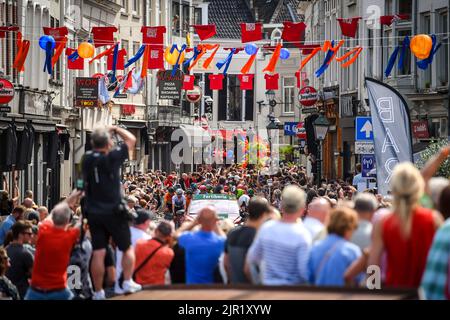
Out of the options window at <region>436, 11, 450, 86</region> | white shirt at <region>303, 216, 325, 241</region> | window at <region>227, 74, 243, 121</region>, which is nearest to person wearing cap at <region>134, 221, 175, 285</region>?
white shirt at <region>303, 216, 325, 241</region>

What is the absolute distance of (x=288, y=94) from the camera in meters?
96.2

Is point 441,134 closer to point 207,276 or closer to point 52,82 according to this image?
point 52,82

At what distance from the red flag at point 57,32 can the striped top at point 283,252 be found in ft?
84.9

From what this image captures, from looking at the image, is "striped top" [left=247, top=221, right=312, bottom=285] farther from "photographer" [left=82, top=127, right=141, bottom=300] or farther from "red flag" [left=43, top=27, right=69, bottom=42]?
"red flag" [left=43, top=27, right=69, bottom=42]

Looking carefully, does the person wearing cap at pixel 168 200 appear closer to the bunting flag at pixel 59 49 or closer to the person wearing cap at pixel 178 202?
the person wearing cap at pixel 178 202

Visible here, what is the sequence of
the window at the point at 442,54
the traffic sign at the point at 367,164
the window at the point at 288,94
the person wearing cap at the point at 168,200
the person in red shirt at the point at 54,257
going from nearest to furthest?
the person in red shirt at the point at 54,257 → the traffic sign at the point at 367,164 → the person wearing cap at the point at 168,200 → the window at the point at 442,54 → the window at the point at 288,94

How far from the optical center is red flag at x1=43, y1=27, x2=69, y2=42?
37.4 meters

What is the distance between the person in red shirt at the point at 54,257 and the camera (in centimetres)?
1425

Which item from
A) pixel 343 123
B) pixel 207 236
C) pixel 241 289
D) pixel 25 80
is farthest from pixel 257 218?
pixel 343 123

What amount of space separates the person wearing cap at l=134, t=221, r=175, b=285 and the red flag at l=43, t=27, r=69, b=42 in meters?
23.1

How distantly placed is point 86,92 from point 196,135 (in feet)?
100

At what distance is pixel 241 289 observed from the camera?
11.6 m

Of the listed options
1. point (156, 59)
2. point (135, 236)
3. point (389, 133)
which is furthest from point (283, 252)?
point (156, 59)

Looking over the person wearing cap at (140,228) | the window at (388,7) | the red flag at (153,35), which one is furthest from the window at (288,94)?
the person wearing cap at (140,228)
